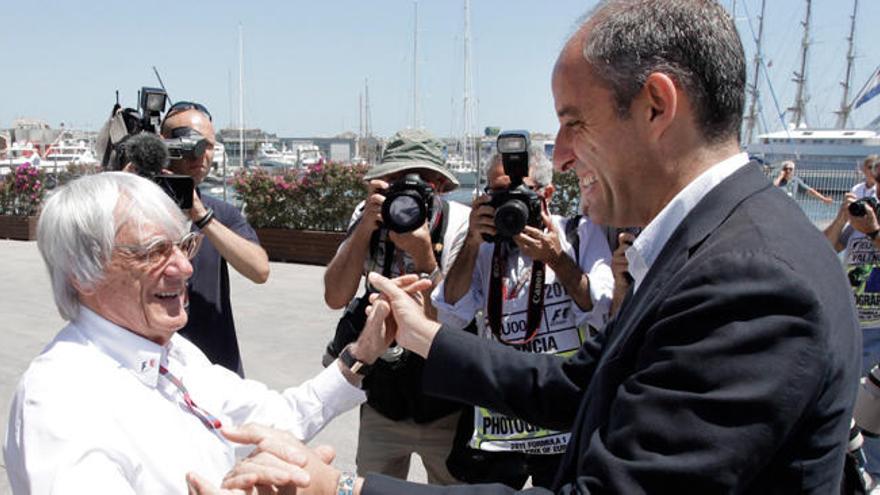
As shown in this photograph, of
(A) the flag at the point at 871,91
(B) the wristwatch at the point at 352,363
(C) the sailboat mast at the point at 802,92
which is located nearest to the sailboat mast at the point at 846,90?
(C) the sailboat mast at the point at 802,92

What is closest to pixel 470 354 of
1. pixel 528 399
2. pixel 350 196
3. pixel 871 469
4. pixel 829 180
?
pixel 528 399

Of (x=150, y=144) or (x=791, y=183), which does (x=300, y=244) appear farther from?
(x=150, y=144)

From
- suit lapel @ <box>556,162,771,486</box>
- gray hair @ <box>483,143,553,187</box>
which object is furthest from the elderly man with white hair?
gray hair @ <box>483,143,553,187</box>

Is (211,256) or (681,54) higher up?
(681,54)

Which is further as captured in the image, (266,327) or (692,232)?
(266,327)

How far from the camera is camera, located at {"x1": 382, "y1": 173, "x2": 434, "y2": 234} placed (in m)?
2.86

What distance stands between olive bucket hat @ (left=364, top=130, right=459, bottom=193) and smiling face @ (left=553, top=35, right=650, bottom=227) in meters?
1.50

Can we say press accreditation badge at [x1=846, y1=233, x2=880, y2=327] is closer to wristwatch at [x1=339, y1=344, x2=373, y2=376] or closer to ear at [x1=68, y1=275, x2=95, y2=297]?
wristwatch at [x1=339, y1=344, x2=373, y2=376]

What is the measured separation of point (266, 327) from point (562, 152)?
6.22 meters

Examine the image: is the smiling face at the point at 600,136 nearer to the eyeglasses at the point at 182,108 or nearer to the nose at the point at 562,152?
the nose at the point at 562,152

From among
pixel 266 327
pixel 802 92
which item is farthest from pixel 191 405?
pixel 802 92

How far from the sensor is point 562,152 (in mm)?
1696

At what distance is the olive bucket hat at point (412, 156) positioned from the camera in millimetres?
3107

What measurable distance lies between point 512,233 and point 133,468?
1.56 meters
